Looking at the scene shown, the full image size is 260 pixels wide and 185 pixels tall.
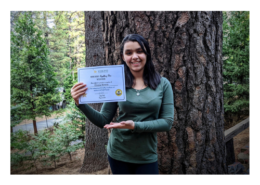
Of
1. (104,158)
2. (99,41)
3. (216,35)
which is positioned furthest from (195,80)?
(104,158)

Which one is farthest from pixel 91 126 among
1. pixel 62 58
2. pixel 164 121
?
pixel 164 121

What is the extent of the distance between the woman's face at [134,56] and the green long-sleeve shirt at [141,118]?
0.56ft

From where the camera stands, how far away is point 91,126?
291 centimetres

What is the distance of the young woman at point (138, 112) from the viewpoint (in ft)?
3.93

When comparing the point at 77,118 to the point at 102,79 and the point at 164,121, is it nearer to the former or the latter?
the point at 102,79

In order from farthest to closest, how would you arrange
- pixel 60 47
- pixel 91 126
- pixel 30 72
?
pixel 91 126 → pixel 60 47 → pixel 30 72

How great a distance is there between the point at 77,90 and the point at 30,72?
5.15ft

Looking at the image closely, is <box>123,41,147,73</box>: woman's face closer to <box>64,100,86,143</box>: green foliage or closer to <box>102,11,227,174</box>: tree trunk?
<box>102,11,227,174</box>: tree trunk

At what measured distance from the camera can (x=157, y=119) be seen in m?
1.18

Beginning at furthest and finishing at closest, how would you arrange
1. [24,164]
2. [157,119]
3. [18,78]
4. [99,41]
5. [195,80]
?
[99,41] < [18,78] < [24,164] < [195,80] < [157,119]

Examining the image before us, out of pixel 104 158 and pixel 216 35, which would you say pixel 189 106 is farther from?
pixel 104 158

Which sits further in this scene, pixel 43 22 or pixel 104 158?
pixel 104 158

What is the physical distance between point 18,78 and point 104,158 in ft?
5.47

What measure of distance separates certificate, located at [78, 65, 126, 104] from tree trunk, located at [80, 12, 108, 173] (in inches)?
57.5
